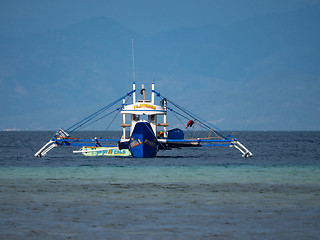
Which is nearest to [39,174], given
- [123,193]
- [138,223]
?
[123,193]

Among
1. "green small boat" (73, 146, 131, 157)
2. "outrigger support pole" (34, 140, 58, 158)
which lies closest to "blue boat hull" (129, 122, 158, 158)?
"green small boat" (73, 146, 131, 157)

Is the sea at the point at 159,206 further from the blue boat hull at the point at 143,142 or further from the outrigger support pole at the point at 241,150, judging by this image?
the outrigger support pole at the point at 241,150

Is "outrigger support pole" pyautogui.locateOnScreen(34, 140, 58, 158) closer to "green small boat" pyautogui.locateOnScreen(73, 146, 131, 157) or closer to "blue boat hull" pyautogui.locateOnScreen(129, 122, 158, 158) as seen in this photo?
"green small boat" pyautogui.locateOnScreen(73, 146, 131, 157)

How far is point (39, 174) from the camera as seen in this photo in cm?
4316

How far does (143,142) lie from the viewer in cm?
6103

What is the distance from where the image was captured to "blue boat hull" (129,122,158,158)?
59.2 metres

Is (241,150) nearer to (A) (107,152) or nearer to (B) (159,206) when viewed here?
(A) (107,152)

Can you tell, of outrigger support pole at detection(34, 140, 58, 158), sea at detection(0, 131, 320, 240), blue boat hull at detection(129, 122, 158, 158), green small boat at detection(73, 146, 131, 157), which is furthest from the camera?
green small boat at detection(73, 146, 131, 157)

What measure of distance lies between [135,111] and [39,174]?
19881 mm

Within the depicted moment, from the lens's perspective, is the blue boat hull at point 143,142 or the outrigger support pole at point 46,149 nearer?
the blue boat hull at point 143,142

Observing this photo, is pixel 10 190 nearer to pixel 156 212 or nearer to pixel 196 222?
pixel 156 212

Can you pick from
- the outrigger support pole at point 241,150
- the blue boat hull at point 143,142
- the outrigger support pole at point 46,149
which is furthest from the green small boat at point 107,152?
the outrigger support pole at point 241,150

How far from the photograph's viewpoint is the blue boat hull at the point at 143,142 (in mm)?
59156

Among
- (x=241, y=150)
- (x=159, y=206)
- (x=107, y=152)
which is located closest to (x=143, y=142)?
(x=107, y=152)
